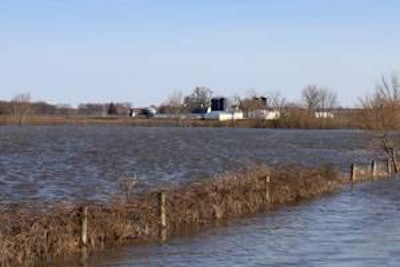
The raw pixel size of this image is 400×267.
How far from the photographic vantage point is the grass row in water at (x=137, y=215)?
17.7 meters

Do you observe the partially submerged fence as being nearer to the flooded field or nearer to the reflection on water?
the flooded field

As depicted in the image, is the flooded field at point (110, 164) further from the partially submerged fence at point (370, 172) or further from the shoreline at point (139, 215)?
the partially submerged fence at point (370, 172)

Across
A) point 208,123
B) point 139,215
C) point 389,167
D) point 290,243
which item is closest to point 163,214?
point 139,215

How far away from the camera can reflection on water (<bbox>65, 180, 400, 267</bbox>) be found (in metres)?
18.0

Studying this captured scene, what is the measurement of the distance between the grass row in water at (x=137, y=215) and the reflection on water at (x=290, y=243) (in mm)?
722

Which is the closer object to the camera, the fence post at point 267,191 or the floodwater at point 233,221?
the floodwater at point 233,221

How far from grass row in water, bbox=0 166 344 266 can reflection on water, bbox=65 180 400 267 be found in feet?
2.37

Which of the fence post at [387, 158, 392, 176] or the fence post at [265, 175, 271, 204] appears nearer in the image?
the fence post at [265, 175, 271, 204]

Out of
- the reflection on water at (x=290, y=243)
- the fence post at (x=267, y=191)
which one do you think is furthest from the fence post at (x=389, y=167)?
the fence post at (x=267, y=191)

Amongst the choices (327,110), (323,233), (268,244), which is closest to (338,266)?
(268,244)

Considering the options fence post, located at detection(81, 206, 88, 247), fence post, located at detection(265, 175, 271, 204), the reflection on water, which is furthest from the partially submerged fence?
fence post, located at detection(81, 206, 88, 247)

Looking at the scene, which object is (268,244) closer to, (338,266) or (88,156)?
(338,266)

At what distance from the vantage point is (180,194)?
80.9ft

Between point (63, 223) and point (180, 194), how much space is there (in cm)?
651
